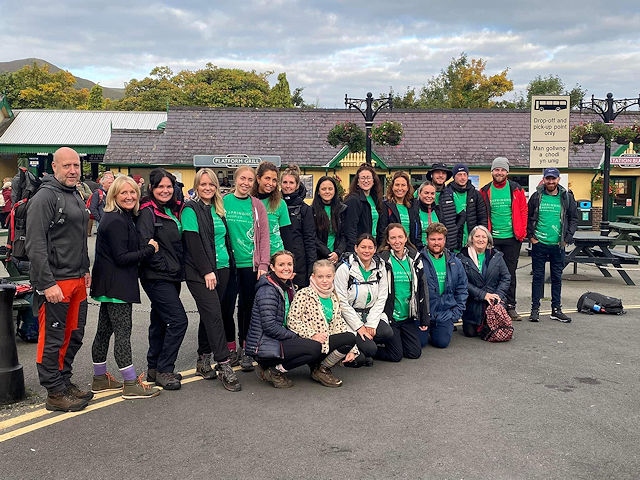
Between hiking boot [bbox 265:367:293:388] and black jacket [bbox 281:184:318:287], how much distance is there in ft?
3.84

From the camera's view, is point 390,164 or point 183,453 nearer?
point 183,453

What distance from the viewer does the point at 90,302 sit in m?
9.77

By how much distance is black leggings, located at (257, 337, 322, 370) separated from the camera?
5512mm

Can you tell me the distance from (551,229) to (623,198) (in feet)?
58.1

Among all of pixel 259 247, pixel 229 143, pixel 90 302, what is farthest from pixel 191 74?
pixel 259 247

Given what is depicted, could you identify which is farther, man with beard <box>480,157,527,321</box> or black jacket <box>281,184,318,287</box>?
man with beard <box>480,157,527,321</box>

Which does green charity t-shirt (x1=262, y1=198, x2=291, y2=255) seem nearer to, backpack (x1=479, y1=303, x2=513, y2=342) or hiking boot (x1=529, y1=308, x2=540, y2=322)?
backpack (x1=479, y1=303, x2=513, y2=342)

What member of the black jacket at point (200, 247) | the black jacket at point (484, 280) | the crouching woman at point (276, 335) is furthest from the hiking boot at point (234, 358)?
the black jacket at point (484, 280)

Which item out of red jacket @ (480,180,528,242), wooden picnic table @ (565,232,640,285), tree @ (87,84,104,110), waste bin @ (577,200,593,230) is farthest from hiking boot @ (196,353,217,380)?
tree @ (87,84,104,110)

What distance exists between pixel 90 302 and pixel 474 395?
264 inches

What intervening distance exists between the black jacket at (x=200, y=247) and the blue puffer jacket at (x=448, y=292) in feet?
8.85

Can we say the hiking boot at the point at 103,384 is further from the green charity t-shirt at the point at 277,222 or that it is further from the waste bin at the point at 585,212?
the waste bin at the point at 585,212

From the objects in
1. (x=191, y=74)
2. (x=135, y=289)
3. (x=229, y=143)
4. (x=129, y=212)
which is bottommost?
(x=135, y=289)

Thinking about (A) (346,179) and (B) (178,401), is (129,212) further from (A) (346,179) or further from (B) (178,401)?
(A) (346,179)
